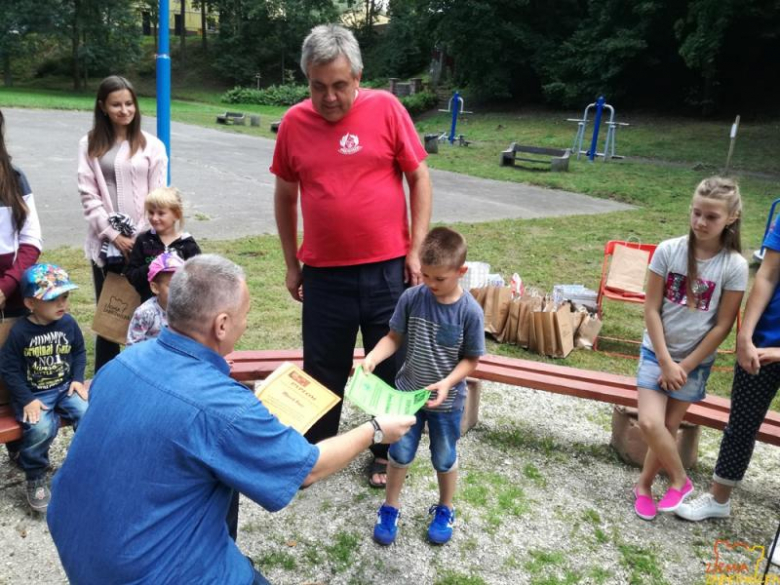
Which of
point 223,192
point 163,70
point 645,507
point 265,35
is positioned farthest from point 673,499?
point 265,35

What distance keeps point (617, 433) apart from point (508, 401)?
2.66 ft

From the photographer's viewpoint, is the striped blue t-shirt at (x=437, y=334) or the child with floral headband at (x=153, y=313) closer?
the striped blue t-shirt at (x=437, y=334)

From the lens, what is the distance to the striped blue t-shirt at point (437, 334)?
2652 millimetres

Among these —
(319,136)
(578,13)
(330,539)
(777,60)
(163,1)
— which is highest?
(578,13)

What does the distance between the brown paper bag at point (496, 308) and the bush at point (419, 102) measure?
2652cm

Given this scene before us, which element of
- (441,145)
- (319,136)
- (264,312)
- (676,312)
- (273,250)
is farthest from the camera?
(441,145)

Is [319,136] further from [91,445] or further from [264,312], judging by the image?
[264,312]

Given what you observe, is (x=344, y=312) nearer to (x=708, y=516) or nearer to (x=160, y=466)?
(x=160, y=466)

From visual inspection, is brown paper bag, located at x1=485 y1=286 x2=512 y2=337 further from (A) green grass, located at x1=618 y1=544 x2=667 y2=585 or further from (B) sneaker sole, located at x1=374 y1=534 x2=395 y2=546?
(B) sneaker sole, located at x1=374 y1=534 x2=395 y2=546

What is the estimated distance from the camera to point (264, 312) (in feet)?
17.8

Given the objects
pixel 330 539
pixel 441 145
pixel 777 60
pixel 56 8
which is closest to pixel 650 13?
pixel 777 60

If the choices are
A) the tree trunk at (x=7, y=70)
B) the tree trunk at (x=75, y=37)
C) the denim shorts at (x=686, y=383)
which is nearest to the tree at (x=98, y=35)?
the tree trunk at (x=75, y=37)

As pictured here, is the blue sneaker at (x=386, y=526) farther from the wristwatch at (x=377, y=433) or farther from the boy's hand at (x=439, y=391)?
the wristwatch at (x=377, y=433)

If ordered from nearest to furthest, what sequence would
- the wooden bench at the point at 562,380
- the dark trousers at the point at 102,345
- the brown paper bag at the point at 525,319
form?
1. the wooden bench at the point at 562,380
2. the dark trousers at the point at 102,345
3. the brown paper bag at the point at 525,319
